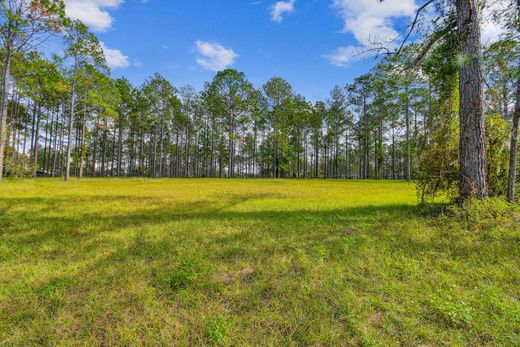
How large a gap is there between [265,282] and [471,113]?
20.8ft

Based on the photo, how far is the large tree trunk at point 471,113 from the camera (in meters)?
5.32

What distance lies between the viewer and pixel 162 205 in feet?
26.9

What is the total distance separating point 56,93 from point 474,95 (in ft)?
107

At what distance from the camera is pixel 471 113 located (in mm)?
5375

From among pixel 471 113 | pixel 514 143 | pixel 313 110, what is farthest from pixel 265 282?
pixel 313 110

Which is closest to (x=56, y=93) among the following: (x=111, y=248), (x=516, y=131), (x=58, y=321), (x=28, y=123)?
(x=28, y=123)

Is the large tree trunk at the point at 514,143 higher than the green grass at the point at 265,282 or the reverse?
higher

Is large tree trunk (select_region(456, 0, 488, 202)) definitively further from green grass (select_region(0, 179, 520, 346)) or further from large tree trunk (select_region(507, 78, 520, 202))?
green grass (select_region(0, 179, 520, 346))

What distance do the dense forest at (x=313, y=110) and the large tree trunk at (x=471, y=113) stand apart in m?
0.02

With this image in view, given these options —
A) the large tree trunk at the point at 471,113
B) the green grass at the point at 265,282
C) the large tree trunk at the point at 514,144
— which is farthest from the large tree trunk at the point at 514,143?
the green grass at the point at 265,282

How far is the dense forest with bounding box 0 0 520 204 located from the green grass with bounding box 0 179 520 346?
75.8 inches

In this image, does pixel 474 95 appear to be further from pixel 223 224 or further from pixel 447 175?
pixel 223 224

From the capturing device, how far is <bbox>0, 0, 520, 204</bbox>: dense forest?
18.0 feet

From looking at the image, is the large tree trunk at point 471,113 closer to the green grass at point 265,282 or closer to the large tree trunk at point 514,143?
the large tree trunk at point 514,143
